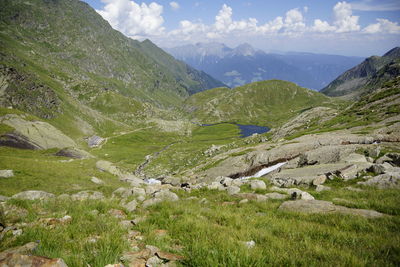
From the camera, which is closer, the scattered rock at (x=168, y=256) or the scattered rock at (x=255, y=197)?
the scattered rock at (x=168, y=256)

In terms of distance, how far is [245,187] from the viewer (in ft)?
63.9

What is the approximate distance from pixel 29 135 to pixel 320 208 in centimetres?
12678

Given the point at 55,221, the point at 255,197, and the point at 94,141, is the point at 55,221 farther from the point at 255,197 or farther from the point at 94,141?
the point at 94,141

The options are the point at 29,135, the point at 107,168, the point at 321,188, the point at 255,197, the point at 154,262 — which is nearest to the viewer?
the point at 154,262

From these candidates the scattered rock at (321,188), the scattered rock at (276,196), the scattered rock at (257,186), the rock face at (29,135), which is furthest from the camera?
the rock face at (29,135)

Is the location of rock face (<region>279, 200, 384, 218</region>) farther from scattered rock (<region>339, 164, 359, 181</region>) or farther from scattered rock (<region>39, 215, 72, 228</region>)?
scattered rock (<region>39, 215, 72, 228</region>)

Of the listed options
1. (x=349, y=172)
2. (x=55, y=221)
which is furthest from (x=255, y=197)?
(x=55, y=221)

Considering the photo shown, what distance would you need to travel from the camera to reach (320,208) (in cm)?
1038

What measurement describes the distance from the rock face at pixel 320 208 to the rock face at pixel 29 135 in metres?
112

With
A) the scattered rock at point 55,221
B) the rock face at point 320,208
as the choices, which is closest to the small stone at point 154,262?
the scattered rock at point 55,221

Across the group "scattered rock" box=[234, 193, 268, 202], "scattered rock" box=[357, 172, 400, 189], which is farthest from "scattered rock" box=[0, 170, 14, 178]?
"scattered rock" box=[357, 172, 400, 189]

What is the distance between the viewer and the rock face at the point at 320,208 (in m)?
9.19

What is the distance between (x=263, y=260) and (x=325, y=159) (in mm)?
27489

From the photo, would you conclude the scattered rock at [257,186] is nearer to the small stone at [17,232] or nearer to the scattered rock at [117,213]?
the scattered rock at [117,213]
